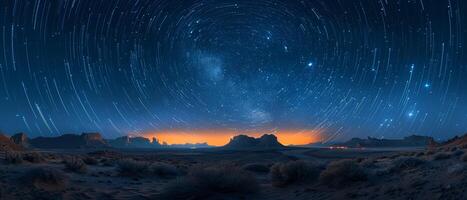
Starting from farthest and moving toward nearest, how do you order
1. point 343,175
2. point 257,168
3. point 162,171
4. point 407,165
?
point 257,168 → point 162,171 → point 407,165 → point 343,175

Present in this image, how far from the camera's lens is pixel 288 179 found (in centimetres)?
2033

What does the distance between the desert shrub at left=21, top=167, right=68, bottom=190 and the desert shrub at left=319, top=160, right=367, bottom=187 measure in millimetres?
11700

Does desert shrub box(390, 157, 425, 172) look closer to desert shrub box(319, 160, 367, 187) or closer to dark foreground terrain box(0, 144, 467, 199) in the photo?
dark foreground terrain box(0, 144, 467, 199)

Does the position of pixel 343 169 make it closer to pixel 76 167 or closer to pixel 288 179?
pixel 288 179

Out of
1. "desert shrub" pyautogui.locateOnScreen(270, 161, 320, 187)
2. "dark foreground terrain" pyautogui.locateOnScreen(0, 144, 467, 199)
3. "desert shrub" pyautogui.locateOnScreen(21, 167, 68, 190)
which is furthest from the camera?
"desert shrub" pyautogui.locateOnScreen(270, 161, 320, 187)

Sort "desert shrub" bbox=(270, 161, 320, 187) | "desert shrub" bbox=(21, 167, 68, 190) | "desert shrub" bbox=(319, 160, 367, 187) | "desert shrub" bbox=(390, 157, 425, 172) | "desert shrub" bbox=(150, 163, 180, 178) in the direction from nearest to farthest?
"desert shrub" bbox=(21, 167, 68, 190) → "desert shrub" bbox=(319, 160, 367, 187) → "desert shrub" bbox=(390, 157, 425, 172) → "desert shrub" bbox=(270, 161, 320, 187) → "desert shrub" bbox=(150, 163, 180, 178)

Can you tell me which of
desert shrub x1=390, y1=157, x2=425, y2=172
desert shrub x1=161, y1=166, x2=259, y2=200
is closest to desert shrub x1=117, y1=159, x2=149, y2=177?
desert shrub x1=161, y1=166, x2=259, y2=200

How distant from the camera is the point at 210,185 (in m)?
17.5

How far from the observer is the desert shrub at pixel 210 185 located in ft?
54.9

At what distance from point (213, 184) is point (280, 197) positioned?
3.03m

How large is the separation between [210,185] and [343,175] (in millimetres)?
6001

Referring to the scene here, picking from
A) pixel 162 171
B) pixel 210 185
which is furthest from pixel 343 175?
pixel 162 171

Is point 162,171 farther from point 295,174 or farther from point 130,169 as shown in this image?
point 295,174

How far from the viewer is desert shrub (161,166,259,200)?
659 inches
